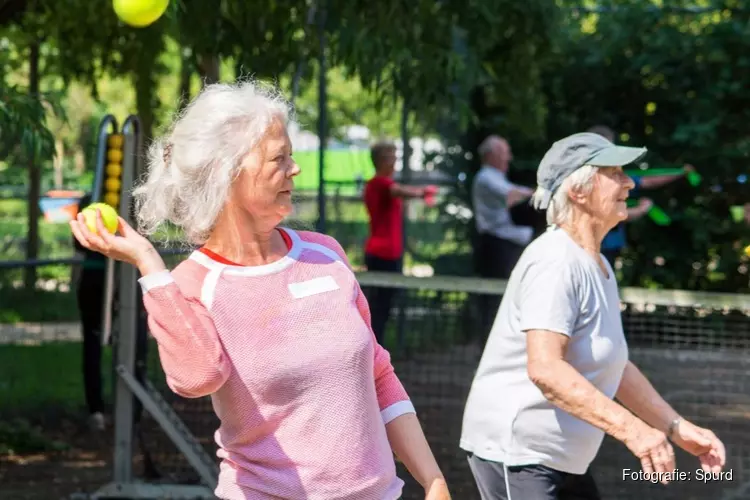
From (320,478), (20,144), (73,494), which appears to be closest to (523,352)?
(320,478)

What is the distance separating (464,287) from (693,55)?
7.20 m

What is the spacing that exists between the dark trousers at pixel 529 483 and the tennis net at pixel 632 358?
2.45 metres

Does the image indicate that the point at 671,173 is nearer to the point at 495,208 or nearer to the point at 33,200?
the point at 495,208

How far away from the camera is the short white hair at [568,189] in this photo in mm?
4023

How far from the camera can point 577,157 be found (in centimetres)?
405

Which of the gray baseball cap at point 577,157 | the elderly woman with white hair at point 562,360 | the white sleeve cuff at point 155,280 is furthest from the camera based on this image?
the gray baseball cap at point 577,157

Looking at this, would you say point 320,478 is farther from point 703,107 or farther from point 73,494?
point 703,107

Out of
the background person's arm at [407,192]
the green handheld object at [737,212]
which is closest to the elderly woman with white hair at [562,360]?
the background person's arm at [407,192]

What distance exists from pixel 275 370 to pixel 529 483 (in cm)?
135

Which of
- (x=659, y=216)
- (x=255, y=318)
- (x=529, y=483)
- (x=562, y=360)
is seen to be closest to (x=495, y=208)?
(x=659, y=216)

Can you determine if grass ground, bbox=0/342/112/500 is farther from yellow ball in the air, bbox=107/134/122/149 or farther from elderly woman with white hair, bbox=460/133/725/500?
elderly woman with white hair, bbox=460/133/725/500

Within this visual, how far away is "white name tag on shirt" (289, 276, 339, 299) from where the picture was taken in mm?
2834

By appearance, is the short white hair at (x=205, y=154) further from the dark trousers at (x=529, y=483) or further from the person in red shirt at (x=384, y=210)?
the person in red shirt at (x=384, y=210)

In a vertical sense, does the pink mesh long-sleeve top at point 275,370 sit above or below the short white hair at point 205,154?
below
